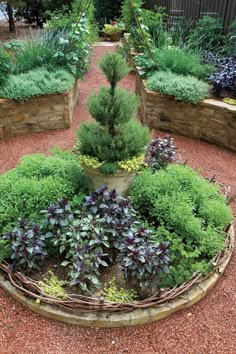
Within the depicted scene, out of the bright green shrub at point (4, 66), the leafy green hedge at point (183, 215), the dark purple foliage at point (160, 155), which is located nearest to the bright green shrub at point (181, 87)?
the dark purple foliage at point (160, 155)

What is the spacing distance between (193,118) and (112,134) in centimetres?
202

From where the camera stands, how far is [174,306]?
1996mm

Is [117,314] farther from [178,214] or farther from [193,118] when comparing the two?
[193,118]

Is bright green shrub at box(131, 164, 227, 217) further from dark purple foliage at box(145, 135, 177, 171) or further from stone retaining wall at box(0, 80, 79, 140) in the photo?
stone retaining wall at box(0, 80, 79, 140)

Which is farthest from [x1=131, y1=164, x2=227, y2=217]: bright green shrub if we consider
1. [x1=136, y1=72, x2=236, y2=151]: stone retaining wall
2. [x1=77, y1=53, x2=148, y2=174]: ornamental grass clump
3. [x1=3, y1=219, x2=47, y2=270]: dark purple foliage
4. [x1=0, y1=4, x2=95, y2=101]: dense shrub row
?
[x1=0, y1=4, x2=95, y2=101]: dense shrub row

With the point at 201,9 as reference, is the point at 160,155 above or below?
below

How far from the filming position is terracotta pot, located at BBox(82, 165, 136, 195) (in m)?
2.50

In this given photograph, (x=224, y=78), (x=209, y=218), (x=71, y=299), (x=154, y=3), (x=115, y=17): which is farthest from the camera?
(x=115, y=17)

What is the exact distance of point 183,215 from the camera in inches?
92.4

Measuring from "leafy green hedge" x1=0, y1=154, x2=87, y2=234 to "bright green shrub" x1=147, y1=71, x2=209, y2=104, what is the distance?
185cm

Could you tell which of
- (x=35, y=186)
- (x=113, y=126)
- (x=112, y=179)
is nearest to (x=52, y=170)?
(x=35, y=186)

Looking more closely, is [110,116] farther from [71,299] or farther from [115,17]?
[115,17]

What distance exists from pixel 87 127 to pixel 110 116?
0.26 meters

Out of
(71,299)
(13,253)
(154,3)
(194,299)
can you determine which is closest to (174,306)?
(194,299)
